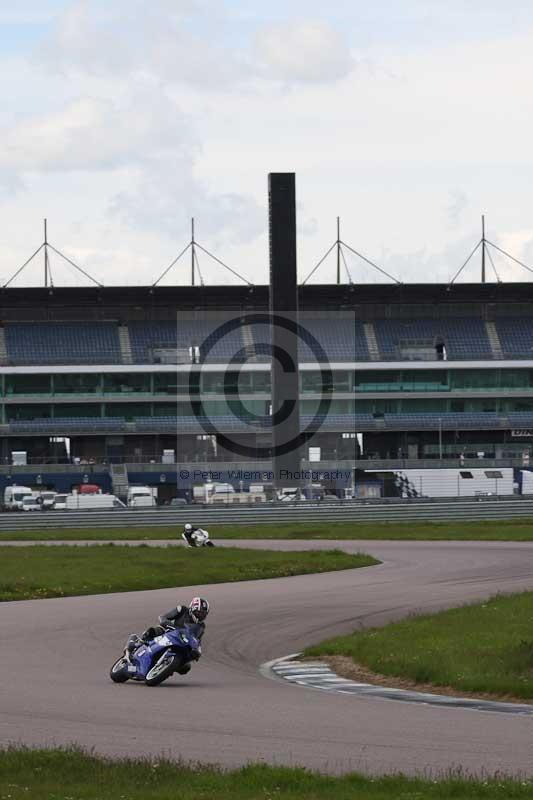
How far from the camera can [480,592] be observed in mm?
33344

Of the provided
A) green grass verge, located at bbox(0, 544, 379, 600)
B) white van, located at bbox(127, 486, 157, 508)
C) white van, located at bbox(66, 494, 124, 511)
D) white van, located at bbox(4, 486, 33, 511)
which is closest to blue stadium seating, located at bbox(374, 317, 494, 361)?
white van, located at bbox(127, 486, 157, 508)

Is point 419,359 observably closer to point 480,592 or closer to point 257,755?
point 480,592

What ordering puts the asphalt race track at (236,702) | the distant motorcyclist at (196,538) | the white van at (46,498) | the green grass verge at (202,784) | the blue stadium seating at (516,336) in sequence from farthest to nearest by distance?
the blue stadium seating at (516,336)
the white van at (46,498)
the distant motorcyclist at (196,538)
the asphalt race track at (236,702)
the green grass verge at (202,784)

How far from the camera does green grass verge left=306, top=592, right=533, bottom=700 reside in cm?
1928

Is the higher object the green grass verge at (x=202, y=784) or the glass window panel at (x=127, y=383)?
the glass window panel at (x=127, y=383)

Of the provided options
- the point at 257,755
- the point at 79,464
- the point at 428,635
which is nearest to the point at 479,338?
the point at 79,464

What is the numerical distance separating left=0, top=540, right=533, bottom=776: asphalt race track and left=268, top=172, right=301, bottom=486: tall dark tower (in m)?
54.4

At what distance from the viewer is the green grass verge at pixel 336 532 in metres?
55.9

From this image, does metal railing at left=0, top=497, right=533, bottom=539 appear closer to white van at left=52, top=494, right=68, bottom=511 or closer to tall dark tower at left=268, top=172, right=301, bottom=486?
white van at left=52, top=494, right=68, bottom=511

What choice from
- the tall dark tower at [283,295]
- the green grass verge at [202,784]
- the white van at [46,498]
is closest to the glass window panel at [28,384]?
the white van at [46,498]

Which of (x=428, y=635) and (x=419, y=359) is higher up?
(x=419, y=359)

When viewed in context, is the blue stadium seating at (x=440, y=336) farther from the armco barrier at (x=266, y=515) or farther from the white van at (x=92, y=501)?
the armco barrier at (x=266, y=515)

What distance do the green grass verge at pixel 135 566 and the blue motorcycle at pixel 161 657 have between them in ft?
47.4

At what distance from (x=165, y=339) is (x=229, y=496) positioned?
27292 mm
